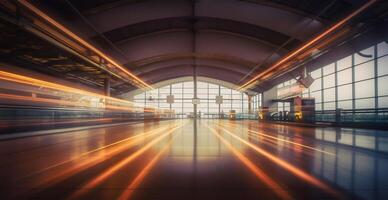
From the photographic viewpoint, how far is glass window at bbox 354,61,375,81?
81.0 ft

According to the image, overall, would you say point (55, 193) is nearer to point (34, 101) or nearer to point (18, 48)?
point (34, 101)

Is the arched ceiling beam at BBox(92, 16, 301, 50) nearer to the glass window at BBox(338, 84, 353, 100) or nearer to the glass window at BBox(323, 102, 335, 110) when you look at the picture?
the glass window at BBox(338, 84, 353, 100)

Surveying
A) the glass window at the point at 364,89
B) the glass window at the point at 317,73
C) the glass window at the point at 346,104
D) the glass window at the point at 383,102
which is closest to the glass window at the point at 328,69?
the glass window at the point at 317,73

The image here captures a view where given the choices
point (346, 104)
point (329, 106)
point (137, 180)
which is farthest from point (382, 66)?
point (137, 180)

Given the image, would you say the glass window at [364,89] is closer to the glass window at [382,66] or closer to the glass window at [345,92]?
the glass window at [345,92]

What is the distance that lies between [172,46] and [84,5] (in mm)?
14290

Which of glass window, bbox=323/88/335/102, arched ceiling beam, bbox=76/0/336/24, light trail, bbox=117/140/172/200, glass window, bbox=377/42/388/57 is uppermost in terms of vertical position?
arched ceiling beam, bbox=76/0/336/24

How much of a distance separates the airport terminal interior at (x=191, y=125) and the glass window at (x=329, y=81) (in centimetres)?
24

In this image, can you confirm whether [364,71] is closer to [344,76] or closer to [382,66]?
[382,66]

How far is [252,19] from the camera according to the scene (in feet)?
75.5

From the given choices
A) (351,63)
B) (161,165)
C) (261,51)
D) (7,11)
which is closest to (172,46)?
(261,51)

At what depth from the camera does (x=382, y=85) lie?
23.3m

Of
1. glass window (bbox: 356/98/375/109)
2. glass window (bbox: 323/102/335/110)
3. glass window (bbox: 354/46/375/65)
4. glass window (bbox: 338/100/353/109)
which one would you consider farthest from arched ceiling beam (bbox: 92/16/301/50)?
glass window (bbox: 323/102/335/110)

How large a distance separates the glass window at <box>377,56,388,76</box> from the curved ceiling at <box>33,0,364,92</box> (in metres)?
6.38
